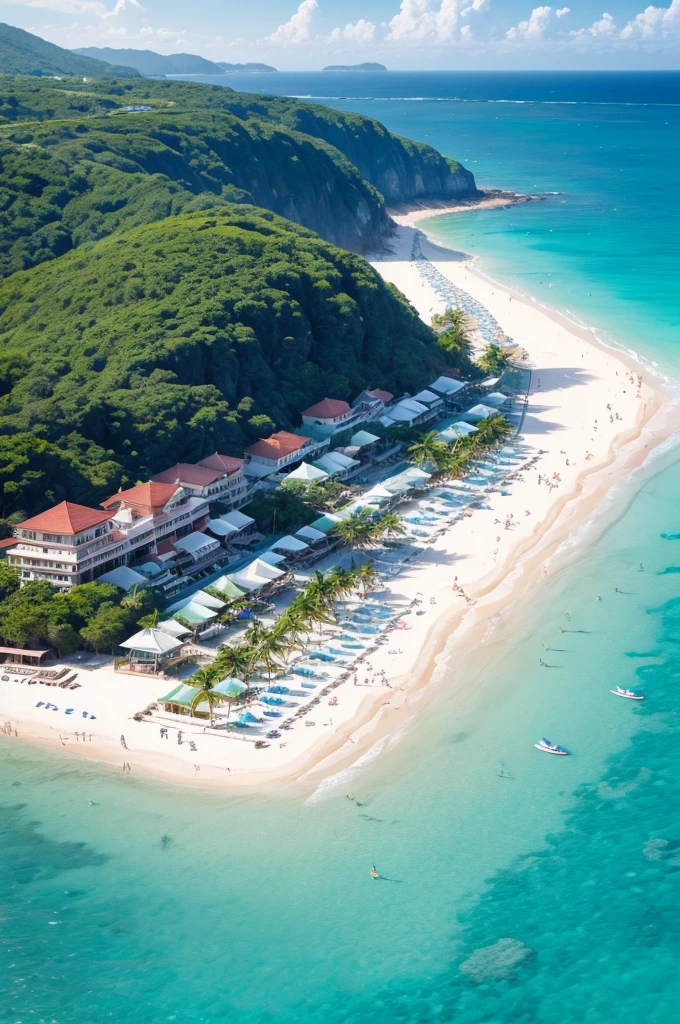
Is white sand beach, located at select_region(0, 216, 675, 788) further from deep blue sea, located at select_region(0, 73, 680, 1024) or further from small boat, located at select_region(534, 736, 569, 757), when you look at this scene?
small boat, located at select_region(534, 736, 569, 757)

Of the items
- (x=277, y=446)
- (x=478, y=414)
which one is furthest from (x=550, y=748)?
(x=478, y=414)

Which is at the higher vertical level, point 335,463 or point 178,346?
point 178,346

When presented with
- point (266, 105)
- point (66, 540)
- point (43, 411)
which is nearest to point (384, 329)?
point (43, 411)

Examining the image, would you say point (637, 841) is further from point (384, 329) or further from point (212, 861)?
point (384, 329)

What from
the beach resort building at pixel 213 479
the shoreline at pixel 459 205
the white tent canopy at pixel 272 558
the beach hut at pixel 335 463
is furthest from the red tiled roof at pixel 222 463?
the shoreline at pixel 459 205

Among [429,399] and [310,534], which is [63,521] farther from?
[429,399]

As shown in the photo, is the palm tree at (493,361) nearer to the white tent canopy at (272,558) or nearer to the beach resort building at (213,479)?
the beach resort building at (213,479)

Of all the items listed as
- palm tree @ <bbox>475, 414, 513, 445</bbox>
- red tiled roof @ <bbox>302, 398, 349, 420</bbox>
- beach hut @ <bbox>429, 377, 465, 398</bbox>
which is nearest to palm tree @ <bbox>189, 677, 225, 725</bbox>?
red tiled roof @ <bbox>302, 398, 349, 420</bbox>
